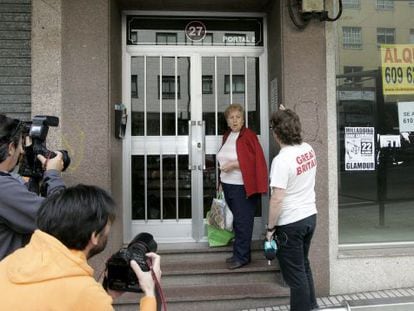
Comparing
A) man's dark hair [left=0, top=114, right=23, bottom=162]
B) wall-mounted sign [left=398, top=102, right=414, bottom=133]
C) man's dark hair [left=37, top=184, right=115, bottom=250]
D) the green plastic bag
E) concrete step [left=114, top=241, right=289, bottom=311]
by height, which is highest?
wall-mounted sign [left=398, top=102, right=414, bottom=133]

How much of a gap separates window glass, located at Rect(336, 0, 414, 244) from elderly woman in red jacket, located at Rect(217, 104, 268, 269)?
0.89 meters

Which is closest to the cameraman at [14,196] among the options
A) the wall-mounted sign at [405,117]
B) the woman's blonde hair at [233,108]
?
the woman's blonde hair at [233,108]

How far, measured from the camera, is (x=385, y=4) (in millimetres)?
5145

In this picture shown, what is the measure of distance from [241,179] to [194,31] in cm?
180

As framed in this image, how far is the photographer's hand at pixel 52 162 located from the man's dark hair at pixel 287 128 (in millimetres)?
1770

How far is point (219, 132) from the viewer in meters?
5.41

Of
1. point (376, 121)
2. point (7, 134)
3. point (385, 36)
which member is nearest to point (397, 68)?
point (385, 36)

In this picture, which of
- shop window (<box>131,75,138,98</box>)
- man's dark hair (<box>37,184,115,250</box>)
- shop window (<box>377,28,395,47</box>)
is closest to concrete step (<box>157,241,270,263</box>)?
shop window (<box>131,75,138,98</box>)

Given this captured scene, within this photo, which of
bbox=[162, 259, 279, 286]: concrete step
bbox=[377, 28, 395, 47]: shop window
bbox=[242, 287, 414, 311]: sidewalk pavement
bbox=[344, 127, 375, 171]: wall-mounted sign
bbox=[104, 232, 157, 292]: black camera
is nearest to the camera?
bbox=[104, 232, 157, 292]: black camera

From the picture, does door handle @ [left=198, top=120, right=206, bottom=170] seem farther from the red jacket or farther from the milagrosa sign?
the milagrosa sign

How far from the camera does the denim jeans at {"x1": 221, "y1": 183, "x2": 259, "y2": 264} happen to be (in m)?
4.77

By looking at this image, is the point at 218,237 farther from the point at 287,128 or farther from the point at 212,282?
the point at 287,128

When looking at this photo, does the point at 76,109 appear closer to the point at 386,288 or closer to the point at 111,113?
the point at 111,113

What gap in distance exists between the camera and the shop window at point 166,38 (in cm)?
532
